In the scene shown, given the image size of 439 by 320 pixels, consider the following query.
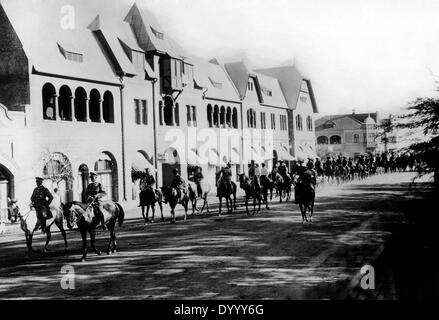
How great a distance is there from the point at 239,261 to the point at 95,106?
65.0ft

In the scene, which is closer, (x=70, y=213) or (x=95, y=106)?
(x=70, y=213)

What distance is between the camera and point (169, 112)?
3362 cm

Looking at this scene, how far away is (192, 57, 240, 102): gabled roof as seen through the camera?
37.5m

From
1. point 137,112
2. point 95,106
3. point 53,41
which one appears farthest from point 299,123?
point 53,41

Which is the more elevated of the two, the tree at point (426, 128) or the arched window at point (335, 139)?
the arched window at point (335, 139)

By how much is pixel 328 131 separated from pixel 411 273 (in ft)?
257

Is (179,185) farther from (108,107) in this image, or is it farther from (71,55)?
(71,55)

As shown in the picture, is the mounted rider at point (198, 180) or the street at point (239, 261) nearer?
the street at point (239, 261)

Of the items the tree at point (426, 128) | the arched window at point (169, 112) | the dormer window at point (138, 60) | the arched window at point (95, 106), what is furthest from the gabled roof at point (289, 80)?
the tree at point (426, 128)

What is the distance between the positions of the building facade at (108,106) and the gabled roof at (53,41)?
0.22 feet

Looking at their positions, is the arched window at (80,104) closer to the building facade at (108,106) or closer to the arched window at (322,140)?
the building facade at (108,106)

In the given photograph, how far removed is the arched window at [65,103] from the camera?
83.2 feet
